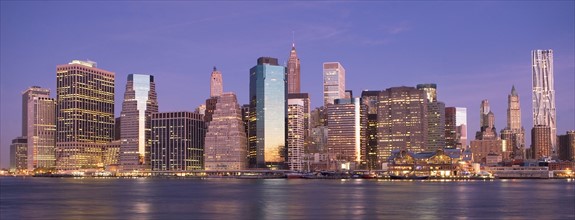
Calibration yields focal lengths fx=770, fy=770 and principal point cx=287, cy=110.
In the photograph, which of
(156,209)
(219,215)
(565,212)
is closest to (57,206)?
(156,209)

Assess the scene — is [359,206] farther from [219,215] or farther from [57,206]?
[57,206]

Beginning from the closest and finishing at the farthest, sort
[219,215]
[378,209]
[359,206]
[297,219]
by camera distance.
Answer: [297,219] → [219,215] → [378,209] → [359,206]

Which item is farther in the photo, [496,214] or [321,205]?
[321,205]

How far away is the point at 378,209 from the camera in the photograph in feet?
279

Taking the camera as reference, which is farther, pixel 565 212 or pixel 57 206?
pixel 57 206

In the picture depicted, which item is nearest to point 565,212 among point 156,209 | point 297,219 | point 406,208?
point 406,208

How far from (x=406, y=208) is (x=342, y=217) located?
46.7 ft

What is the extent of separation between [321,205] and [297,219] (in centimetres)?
2078

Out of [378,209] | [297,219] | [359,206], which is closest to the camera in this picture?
[297,219]

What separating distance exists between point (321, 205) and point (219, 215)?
18506 millimetres

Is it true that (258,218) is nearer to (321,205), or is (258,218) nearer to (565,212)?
(321,205)

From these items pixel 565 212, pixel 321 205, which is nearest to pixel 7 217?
pixel 321 205

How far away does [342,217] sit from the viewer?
244 ft

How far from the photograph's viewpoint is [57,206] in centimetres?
9125
